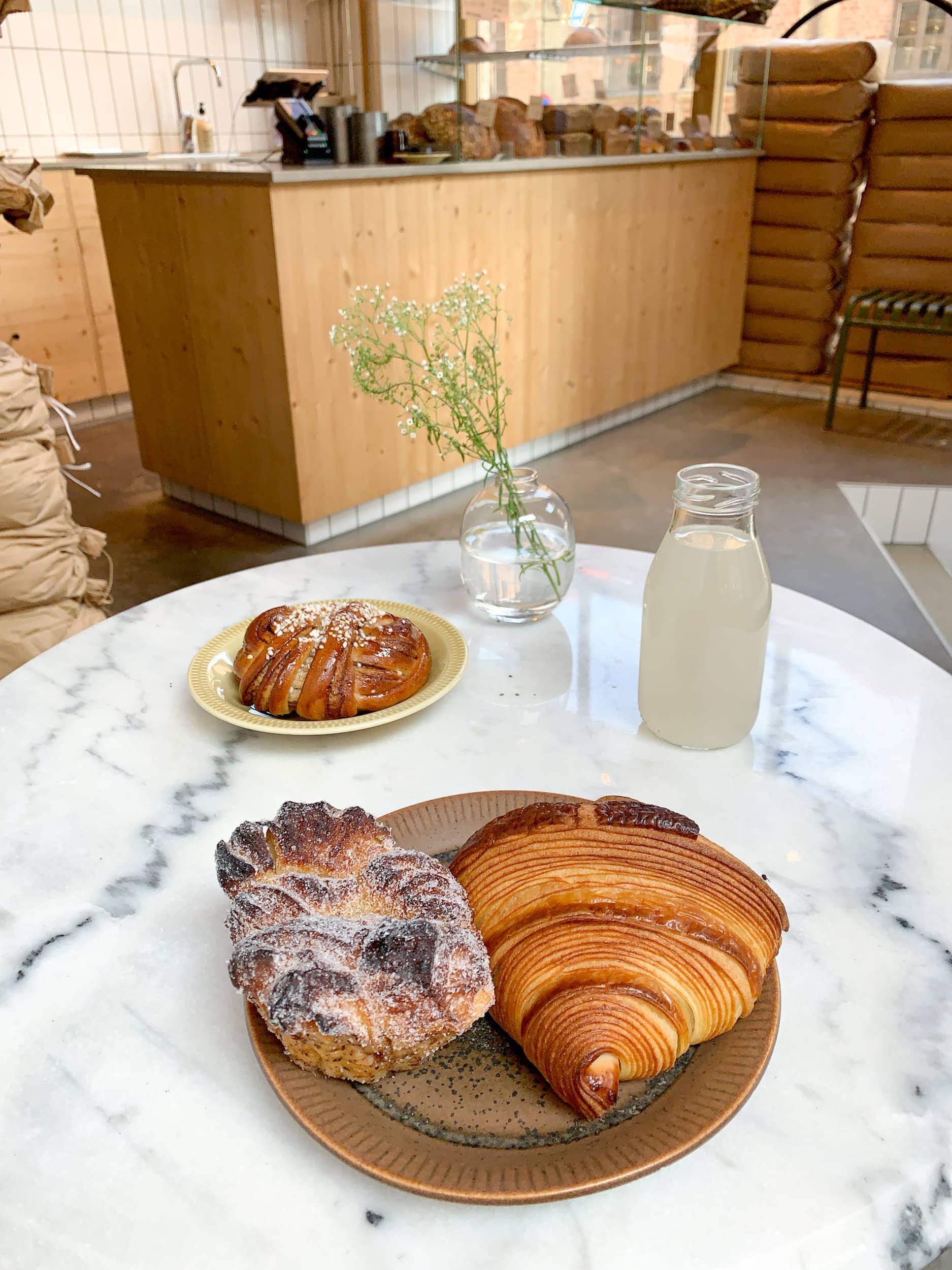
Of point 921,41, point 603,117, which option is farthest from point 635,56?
point 921,41

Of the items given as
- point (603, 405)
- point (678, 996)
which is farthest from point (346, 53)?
point (678, 996)

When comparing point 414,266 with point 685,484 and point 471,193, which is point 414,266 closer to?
point 471,193

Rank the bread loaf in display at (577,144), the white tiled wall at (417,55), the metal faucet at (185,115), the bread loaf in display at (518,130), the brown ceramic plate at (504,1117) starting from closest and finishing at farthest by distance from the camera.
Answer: the brown ceramic plate at (504,1117) → the white tiled wall at (417,55) → the bread loaf in display at (518,130) → the bread loaf in display at (577,144) → the metal faucet at (185,115)

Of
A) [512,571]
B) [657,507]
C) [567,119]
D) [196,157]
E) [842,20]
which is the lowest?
[657,507]

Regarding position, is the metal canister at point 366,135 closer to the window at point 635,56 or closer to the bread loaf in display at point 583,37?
the bread loaf in display at point 583,37

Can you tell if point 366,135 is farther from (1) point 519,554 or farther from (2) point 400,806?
(2) point 400,806

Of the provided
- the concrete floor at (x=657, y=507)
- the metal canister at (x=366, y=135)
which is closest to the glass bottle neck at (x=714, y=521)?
the concrete floor at (x=657, y=507)
